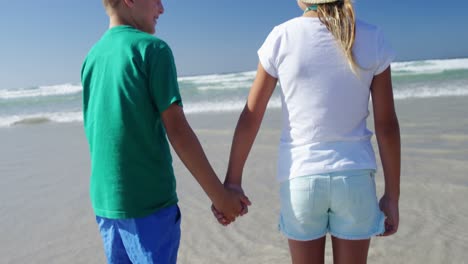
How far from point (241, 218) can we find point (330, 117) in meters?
2.31

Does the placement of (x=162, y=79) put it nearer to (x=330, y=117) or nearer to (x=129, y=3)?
(x=129, y=3)

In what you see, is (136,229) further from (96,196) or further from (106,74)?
(106,74)

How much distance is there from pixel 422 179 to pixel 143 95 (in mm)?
3760

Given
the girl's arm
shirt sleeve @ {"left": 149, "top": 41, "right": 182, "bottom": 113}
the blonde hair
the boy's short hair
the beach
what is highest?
the boy's short hair

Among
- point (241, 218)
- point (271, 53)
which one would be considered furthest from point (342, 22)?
point (241, 218)

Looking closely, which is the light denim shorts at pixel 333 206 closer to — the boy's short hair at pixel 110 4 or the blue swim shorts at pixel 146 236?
the blue swim shorts at pixel 146 236

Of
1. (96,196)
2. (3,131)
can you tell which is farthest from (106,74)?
(3,131)

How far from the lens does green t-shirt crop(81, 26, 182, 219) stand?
1517 mm

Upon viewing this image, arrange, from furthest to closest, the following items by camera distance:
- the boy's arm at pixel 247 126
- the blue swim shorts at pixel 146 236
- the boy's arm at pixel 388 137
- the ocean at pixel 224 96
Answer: the ocean at pixel 224 96 < the boy's arm at pixel 247 126 < the boy's arm at pixel 388 137 < the blue swim shorts at pixel 146 236

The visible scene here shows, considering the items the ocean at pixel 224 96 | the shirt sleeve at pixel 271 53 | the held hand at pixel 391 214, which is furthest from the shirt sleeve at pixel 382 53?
the ocean at pixel 224 96

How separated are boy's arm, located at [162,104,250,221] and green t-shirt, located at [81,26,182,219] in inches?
2.1

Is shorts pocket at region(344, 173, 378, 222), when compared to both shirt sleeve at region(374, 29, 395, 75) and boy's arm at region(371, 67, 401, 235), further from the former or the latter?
shirt sleeve at region(374, 29, 395, 75)

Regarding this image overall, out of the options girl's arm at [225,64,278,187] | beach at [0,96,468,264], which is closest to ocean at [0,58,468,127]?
beach at [0,96,468,264]

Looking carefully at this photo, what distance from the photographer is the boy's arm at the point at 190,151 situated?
1.56 metres
